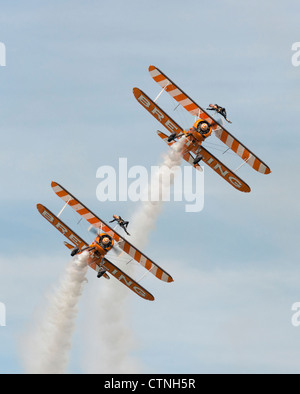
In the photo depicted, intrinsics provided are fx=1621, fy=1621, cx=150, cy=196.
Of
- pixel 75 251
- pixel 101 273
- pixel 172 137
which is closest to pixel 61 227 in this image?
pixel 75 251

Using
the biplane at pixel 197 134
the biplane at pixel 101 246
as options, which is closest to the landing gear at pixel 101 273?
the biplane at pixel 101 246

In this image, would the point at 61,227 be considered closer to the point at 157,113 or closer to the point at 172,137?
the point at 172,137

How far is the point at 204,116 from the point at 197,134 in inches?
63.8

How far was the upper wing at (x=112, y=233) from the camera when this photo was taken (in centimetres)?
11206

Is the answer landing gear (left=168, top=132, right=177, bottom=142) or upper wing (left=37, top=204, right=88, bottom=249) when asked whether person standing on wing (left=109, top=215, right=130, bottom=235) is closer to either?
upper wing (left=37, top=204, right=88, bottom=249)

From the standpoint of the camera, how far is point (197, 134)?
373ft

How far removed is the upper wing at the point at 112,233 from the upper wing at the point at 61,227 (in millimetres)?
1794

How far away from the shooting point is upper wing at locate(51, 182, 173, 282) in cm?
11206

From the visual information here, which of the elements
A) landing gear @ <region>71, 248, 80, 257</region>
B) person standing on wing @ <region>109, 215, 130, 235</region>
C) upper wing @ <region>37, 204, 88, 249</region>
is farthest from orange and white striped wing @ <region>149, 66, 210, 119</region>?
landing gear @ <region>71, 248, 80, 257</region>
